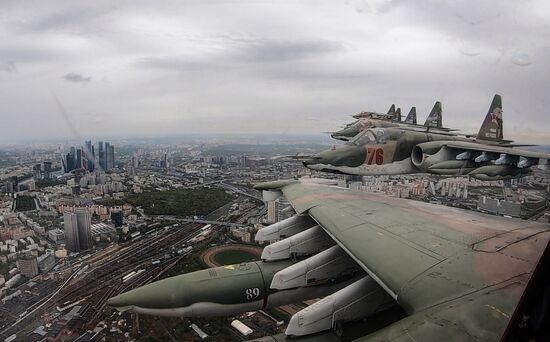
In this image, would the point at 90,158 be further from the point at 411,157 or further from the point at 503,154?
the point at 503,154

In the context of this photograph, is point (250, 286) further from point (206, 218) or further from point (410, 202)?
point (206, 218)

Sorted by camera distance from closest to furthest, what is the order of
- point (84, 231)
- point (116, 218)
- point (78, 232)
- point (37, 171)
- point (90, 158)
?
point (78, 232)
point (84, 231)
point (116, 218)
point (37, 171)
point (90, 158)

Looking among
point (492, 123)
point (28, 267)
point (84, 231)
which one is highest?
point (492, 123)

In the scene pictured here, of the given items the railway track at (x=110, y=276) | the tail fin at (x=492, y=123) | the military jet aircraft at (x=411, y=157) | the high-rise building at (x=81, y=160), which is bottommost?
A: the railway track at (x=110, y=276)

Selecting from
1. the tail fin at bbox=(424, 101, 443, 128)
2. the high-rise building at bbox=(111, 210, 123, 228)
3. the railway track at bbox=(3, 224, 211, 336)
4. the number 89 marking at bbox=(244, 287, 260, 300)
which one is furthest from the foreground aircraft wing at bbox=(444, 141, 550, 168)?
the high-rise building at bbox=(111, 210, 123, 228)

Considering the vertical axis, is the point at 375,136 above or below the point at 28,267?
above

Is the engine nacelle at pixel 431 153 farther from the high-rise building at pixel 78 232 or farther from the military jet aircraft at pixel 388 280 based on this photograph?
the high-rise building at pixel 78 232

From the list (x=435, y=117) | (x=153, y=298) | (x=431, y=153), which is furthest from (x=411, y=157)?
(x=435, y=117)

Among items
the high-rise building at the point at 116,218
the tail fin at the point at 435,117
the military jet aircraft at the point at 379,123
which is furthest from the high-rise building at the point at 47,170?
the tail fin at the point at 435,117
